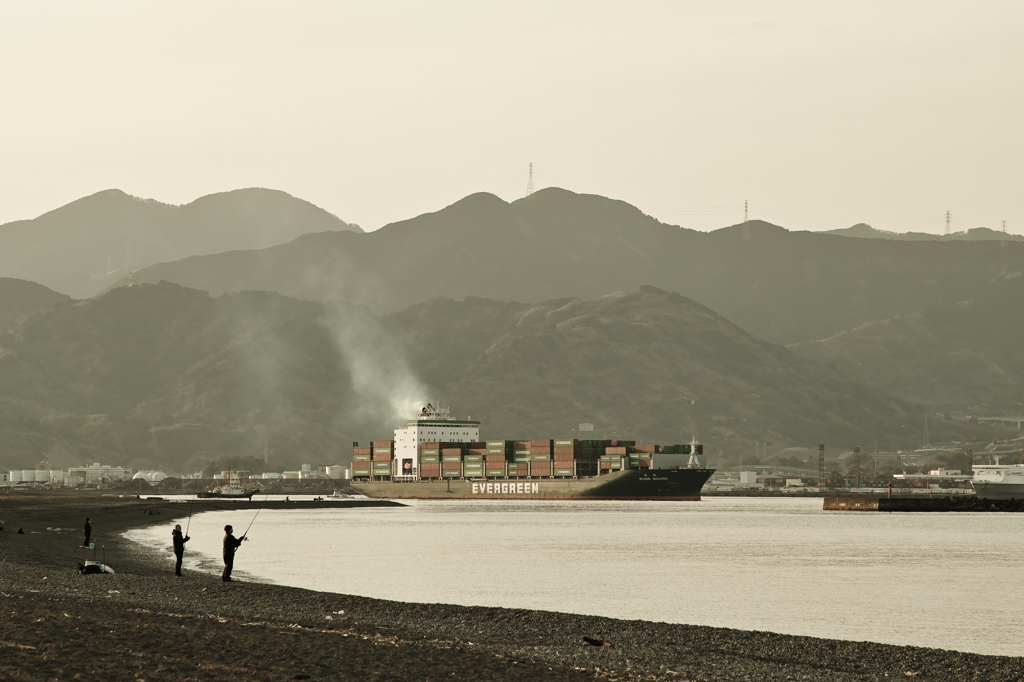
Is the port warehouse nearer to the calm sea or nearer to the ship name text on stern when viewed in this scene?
the ship name text on stern

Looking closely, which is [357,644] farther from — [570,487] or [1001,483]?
[1001,483]

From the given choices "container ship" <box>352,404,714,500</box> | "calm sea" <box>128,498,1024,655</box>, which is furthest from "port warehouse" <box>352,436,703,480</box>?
"calm sea" <box>128,498,1024,655</box>

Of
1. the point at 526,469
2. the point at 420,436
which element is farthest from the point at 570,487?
the point at 420,436

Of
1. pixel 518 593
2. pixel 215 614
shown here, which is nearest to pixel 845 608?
pixel 518 593

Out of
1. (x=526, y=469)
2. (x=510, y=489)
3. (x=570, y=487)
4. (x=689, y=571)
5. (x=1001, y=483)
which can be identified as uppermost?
(x=526, y=469)

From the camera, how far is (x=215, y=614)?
86.6 feet

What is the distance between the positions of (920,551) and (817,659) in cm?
4365

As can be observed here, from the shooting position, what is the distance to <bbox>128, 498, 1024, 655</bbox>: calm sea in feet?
108

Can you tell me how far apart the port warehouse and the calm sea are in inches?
2793

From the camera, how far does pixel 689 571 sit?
48781 mm

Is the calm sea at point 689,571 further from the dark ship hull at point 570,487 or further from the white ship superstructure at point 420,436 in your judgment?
the white ship superstructure at point 420,436

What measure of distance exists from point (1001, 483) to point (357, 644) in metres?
169

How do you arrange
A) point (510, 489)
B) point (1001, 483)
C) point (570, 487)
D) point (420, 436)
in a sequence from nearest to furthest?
point (570, 487) < point (510, 489) < point (1001, 483) < point (420, 436)

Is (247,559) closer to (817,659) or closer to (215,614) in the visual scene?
(215,614)
